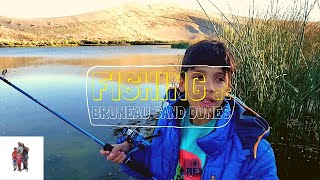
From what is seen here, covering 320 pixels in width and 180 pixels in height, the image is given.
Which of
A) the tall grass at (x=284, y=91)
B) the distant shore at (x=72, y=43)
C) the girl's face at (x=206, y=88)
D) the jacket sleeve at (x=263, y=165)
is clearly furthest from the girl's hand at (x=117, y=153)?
the distant shore at (x=72, y=43)

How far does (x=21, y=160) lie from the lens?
118 centimetres

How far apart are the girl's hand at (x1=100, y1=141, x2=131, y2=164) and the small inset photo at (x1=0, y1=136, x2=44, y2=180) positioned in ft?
1.28

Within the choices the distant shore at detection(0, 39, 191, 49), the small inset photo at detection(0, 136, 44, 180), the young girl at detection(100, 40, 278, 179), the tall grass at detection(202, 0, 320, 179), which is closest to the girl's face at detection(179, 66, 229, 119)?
the young girl at detection(100, 40, 278, 179)

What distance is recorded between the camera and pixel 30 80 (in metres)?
1.68

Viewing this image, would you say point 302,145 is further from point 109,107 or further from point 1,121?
point 1,121

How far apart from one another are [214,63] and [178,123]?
173mm

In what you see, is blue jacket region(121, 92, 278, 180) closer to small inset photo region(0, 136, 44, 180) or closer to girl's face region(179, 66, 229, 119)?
girl's face region(179, 66, 229, 119)

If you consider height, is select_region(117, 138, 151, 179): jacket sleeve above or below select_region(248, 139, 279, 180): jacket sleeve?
below

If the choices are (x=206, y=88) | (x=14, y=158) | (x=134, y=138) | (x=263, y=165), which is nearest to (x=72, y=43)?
(x=14, y=158)

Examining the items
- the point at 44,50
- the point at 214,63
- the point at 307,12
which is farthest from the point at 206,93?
the point at 44,50

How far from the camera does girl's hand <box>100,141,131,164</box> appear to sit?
870mm

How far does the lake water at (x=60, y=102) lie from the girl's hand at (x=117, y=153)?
589 mm

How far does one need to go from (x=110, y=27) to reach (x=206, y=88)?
0.80m

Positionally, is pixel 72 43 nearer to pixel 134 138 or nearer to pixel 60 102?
pixel 60 102
